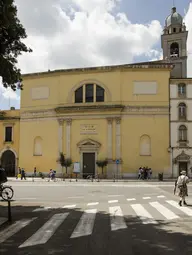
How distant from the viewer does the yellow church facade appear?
134 feet

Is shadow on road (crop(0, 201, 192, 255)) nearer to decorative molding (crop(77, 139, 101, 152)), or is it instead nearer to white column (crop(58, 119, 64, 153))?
decorative molding (crop(77, 139, 101, 152))

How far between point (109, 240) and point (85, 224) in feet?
7.97

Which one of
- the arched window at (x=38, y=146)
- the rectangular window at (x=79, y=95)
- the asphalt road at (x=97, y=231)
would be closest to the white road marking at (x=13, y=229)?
the asphalt road at (x=97, y=231)

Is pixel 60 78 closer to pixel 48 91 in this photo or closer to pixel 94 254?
pixel 48 91

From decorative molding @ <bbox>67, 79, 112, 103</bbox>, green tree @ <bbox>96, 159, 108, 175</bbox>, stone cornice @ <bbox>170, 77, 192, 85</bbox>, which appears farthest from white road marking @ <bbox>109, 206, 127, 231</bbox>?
stone cornice @ <bbox>170, 77, 192, 85</bbox>

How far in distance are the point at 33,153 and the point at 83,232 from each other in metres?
36.2

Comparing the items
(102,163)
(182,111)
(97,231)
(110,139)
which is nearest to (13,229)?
(97,231)

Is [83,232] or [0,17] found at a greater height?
[0,17]

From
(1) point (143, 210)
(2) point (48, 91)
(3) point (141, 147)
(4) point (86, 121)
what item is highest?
(2) point (48, 91)

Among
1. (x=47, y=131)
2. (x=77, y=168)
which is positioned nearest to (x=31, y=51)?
(x=77, y=168)

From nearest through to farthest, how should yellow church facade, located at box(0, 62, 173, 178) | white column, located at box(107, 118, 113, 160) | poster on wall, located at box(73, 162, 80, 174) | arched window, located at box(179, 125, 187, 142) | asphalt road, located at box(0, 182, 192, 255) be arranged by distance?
asphalt road, located at box(0, 182, 192, 255) < arched window, located at box(179, 125, 187, 142) < poster on wall, located at box(73, 162, 80, 174) < yellow church facade, located at box(0, 62, 173, 178) < white column, located at box(107, 118, 113, 160)

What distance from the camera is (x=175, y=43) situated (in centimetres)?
6150

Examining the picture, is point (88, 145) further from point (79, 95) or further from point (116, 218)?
point (116, 218)

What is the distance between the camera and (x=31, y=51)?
529 inches
